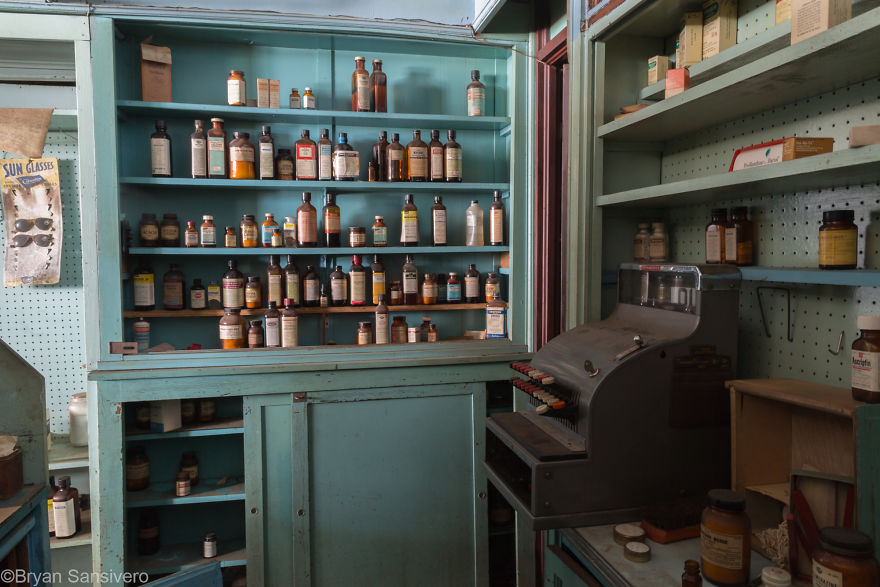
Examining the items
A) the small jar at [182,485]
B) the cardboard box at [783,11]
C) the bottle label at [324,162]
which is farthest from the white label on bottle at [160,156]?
the cardboard box at [783,11]

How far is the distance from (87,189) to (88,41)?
539mm

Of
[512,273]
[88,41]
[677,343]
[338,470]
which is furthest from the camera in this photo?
[512,273]

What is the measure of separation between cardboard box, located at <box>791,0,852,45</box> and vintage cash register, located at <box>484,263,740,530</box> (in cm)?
52

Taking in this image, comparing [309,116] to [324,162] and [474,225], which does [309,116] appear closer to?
[324,162]

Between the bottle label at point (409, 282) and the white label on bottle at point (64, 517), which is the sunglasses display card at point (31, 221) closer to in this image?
the white label on bottle at point (64, 517)

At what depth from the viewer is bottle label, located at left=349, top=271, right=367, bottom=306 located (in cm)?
256

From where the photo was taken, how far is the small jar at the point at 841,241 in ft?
4.01

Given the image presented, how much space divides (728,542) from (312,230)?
1911 millimetres

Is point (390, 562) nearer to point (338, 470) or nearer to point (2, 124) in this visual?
point (338, 470)

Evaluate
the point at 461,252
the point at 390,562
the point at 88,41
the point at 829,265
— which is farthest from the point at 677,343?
the point at 88,41

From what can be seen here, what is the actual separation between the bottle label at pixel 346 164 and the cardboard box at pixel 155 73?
2.32ft

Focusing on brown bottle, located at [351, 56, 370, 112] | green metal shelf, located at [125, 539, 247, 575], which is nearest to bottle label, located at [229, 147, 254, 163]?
brown bottle, located at [351, 56, 370, 112]

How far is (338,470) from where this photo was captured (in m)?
2.36

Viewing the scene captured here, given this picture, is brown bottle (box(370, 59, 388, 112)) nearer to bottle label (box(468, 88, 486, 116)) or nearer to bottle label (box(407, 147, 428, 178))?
bottle label (box(407, 147, 428, 178))
